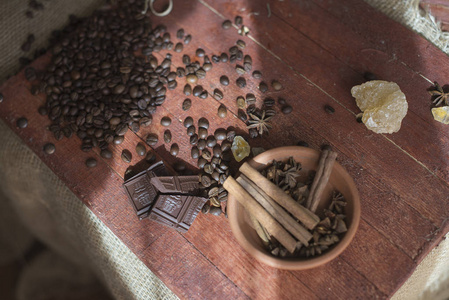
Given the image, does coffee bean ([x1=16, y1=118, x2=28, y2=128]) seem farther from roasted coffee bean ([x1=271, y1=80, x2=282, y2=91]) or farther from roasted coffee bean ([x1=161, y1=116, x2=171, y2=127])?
roasted coffee bean ([x1=271, y1=80, x2=282, y2=91])

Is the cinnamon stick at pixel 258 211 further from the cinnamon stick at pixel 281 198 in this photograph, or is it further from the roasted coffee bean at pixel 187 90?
the roasted coffee bean at pixel 187 90

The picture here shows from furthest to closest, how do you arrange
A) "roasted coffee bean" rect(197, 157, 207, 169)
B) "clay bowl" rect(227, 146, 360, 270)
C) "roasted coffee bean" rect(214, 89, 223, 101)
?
1. "roasted coffee bean" rect(214, 89, 223, 101)
2. "roasted coffee bean" rect(197, 157, 207, 169)
3. "clay bowl" rect(227, 146, 360, 270)

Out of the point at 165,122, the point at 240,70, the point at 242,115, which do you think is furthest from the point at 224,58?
the point at 165,122

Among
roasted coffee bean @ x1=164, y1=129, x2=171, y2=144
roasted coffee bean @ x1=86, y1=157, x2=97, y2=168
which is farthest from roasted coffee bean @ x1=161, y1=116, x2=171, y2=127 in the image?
roasted coffee bean @ x1=86, y1=157, x2=97, y2=168

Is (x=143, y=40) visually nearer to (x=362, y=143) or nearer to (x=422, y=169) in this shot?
(x=362, y=143)

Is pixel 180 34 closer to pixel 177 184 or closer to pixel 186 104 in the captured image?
pixel 186 104

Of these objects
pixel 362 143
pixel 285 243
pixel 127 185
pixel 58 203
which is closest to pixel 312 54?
pixel 362 143

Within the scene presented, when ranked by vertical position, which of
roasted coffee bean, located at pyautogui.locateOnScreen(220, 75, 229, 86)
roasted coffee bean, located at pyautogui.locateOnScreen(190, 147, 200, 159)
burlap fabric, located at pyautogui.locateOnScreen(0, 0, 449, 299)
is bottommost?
burlap fabric, located at pyautogui.locateOnScreen(0, 0, 449, 299)

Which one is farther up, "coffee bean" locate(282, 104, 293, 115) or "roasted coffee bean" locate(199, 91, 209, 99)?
"coffee bean" locate(282, 104, 293, 115)
